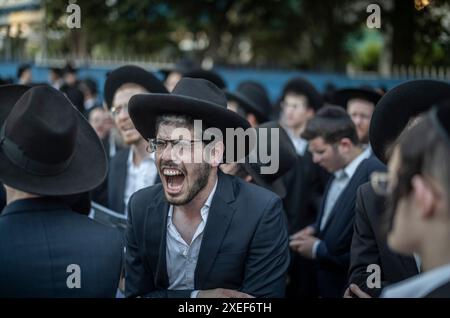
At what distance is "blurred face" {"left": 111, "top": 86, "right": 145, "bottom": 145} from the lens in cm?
539

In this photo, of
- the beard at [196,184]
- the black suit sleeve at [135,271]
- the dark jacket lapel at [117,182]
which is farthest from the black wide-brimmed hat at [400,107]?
the dark jacket lapel at [117,182]

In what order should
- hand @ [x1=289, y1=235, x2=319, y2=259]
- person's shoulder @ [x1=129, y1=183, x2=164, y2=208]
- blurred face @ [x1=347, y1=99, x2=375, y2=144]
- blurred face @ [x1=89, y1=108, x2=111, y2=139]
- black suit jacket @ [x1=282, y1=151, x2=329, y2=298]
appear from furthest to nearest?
blurred face @ [x1=89, y1=108, x2=111, y2=139], blurred face @ [x1=347, y1=99, x2=375, y2=144], black suit jacket @ [x1=282, y1=151, x2=329, y2=298], hand @ [x1=289, y1=235, x2=319, y2=259], person's shoulder @ [x1=129, y1=183, x2=164, y2=208]

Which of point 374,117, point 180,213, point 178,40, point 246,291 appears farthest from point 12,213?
point 178,40

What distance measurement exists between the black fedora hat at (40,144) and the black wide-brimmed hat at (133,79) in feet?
8.79

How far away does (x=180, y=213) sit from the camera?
3.70 m

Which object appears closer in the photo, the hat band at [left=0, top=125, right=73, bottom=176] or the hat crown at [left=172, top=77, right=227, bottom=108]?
Answer: the hat band at [left=0, top=125, right=73, bottom=176]

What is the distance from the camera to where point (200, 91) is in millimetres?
3725

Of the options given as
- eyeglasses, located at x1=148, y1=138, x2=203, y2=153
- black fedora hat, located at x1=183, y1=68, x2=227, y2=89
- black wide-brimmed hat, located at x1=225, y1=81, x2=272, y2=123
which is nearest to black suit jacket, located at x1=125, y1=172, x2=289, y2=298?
eyeglasses, located at x1=148, y1=138, x2=203, y2=153

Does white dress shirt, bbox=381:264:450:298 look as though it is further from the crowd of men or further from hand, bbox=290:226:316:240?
hand, bbox=290:226:316:240

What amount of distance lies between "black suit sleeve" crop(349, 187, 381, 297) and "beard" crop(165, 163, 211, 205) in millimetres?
854

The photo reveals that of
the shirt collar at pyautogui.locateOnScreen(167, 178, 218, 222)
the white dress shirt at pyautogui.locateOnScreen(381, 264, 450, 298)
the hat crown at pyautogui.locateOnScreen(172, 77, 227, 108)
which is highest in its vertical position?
the hat crown at pyautogui.locateOnScreen(172, 77, 227, 108)

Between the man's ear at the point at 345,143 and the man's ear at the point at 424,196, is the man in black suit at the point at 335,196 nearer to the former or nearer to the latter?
the man's ear at the point at 345,143

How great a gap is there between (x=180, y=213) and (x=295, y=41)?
67.9ft

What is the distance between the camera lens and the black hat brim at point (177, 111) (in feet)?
11.3
